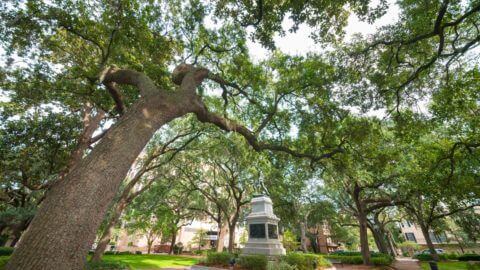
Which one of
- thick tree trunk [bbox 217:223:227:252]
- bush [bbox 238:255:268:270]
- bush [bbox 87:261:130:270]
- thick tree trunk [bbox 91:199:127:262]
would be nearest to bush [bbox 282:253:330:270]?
bush [bbox 238:255:268:270]

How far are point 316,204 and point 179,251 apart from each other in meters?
23.1

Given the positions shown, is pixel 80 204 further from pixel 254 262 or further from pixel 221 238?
pixel 221 238

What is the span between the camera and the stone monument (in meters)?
11.9

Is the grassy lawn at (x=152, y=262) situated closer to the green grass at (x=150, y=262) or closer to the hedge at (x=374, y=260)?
the green grass at (x=150, y=262)

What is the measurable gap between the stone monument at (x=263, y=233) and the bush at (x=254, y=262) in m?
1.22

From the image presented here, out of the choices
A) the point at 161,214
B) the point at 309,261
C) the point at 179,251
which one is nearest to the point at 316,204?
the point at 309,261

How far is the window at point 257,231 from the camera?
493 inches

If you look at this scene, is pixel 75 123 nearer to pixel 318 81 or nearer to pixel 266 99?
pixel 266 99

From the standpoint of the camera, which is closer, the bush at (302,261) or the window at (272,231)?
the bush at (302,261)

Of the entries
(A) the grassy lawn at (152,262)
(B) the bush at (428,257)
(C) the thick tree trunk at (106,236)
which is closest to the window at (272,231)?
(C) the thick tree trunk at (106,236)

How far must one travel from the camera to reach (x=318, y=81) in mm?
8234

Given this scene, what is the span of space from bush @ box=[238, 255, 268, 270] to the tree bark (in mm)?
9202

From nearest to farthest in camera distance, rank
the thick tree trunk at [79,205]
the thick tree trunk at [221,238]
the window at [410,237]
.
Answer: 1. the thick tree trunk at [79,205]
2. the thick tree trunk at [221,238]
3. the window at [410,237]

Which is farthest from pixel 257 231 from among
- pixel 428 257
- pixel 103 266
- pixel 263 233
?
pixel 428 257
